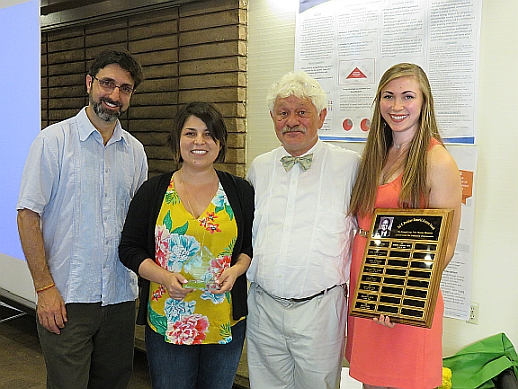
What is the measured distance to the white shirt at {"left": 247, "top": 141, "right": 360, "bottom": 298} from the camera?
2.15 meters

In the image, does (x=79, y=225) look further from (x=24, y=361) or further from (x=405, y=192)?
(x=24, y=361)

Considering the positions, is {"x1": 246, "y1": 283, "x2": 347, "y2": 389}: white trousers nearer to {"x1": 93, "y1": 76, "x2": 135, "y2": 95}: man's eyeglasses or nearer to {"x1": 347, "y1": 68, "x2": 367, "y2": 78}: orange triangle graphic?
{"x1": 93, "y1": 76, "x2": 135, "y2": 95}: man's eyeglasses

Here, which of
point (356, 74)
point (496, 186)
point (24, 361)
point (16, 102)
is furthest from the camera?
point (24, 361)

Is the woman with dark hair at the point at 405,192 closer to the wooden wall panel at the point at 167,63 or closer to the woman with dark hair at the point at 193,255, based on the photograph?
the woman with dark hair at the point at 193,255

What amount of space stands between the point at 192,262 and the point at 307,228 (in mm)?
445

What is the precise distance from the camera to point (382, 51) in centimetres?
313

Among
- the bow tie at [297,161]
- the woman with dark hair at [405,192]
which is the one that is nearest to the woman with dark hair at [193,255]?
the bow tie at [297,161]

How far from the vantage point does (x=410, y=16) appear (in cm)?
299

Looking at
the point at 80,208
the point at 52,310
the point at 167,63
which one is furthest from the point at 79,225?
the point at 167,63

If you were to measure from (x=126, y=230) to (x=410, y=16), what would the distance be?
6.03ft

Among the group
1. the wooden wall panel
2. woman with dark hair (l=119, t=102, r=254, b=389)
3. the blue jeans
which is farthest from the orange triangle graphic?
the blue jeans

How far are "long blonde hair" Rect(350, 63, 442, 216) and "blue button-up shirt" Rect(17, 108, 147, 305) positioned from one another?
1026 millimetres

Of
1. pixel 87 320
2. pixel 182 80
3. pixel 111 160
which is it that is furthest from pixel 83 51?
pixel 87 320

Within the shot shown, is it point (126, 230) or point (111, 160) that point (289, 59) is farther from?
point (126, 230)
